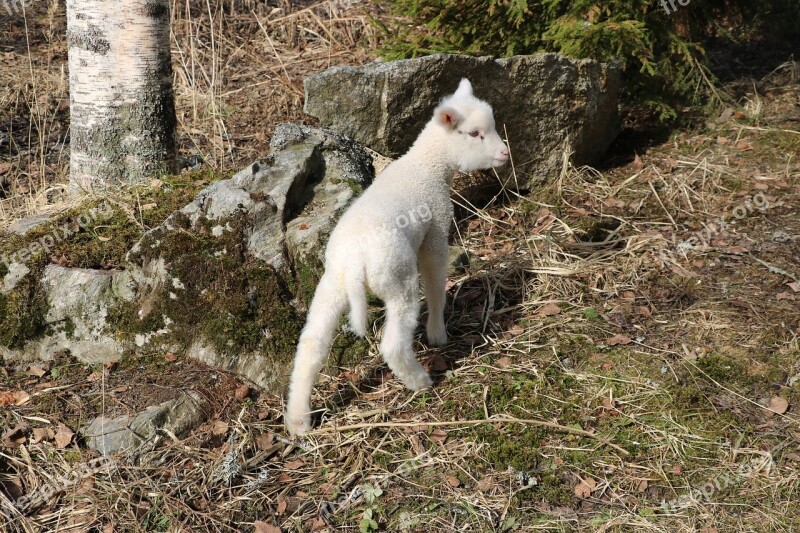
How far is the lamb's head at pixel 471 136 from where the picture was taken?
466 centimetres

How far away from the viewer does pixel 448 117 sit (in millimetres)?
4582

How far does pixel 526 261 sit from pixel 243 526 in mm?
3054

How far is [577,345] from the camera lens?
15.8 feet

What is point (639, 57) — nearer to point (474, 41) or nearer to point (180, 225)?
point (474, 41)

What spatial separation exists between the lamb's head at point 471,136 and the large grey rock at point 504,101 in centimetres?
159

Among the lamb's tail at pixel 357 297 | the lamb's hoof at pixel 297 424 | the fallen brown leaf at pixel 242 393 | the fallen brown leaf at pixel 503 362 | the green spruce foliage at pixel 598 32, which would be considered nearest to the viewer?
the lamb's tail at pixel 357 297

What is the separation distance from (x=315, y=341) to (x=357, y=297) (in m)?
0.35

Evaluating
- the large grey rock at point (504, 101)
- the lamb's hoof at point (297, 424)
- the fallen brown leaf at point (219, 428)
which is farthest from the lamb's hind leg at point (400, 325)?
the large grey rock at point (504, 101)

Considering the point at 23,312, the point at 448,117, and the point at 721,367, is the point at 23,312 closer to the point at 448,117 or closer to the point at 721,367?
the point at 448,117

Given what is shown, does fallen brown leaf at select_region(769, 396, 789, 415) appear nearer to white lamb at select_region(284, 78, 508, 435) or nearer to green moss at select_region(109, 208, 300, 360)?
white lamb at select_region(284, 78, 508, 435)

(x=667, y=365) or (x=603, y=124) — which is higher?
(x=603, y=124)

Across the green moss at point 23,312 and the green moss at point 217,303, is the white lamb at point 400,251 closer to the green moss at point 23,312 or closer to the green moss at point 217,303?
the green moss at point 217,303

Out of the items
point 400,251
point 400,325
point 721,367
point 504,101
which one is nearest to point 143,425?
point 400,325

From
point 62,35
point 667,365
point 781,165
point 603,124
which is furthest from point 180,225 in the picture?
point 62,35
